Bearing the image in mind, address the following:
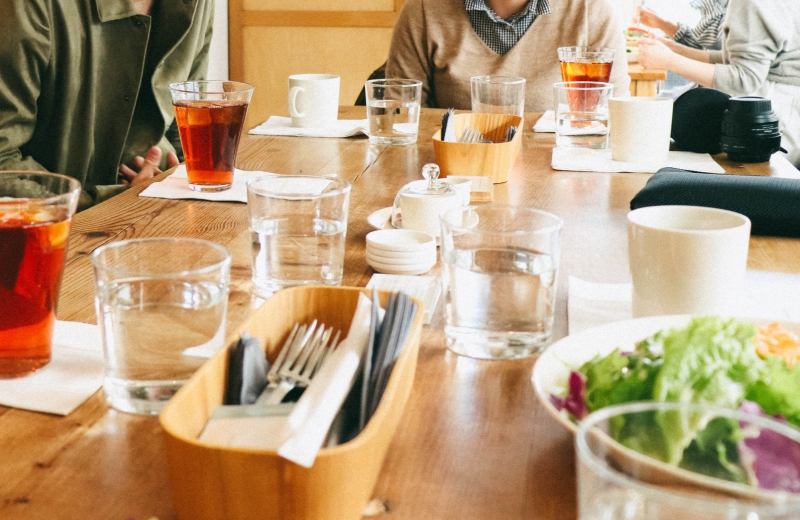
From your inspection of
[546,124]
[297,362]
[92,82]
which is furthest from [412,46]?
[297,362]

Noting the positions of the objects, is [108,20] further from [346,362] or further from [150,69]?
[346,362]

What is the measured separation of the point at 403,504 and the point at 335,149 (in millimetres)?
1218

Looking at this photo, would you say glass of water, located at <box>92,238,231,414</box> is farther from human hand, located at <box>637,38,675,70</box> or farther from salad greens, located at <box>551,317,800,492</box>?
human hand, located at <box>637,38,675,70</box>

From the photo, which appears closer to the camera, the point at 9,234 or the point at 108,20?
the point at 9,234

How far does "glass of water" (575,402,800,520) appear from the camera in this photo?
29cm

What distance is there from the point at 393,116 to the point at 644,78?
2288mm

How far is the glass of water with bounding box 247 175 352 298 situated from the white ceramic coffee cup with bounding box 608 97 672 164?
0.76m

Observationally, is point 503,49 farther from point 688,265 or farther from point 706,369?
point 706,369

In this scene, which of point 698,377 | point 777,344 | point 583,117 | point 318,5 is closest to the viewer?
point 698,377

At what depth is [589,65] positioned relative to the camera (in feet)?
5.80

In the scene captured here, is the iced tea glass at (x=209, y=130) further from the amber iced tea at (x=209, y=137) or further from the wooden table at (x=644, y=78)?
the wooden table at (x=644, y=78)

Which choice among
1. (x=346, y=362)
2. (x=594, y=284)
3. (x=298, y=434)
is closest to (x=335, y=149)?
(x=594, y=284)

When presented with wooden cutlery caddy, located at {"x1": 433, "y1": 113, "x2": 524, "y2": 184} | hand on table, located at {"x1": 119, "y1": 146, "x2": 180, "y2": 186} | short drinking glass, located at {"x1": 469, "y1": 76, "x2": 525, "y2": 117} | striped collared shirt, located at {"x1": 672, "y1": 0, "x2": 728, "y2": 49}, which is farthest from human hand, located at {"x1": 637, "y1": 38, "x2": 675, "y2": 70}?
hand on table, located at {"x1": 119, "y1": 146, "x2": 180, "y2": 186}

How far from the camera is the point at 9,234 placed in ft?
2.22
